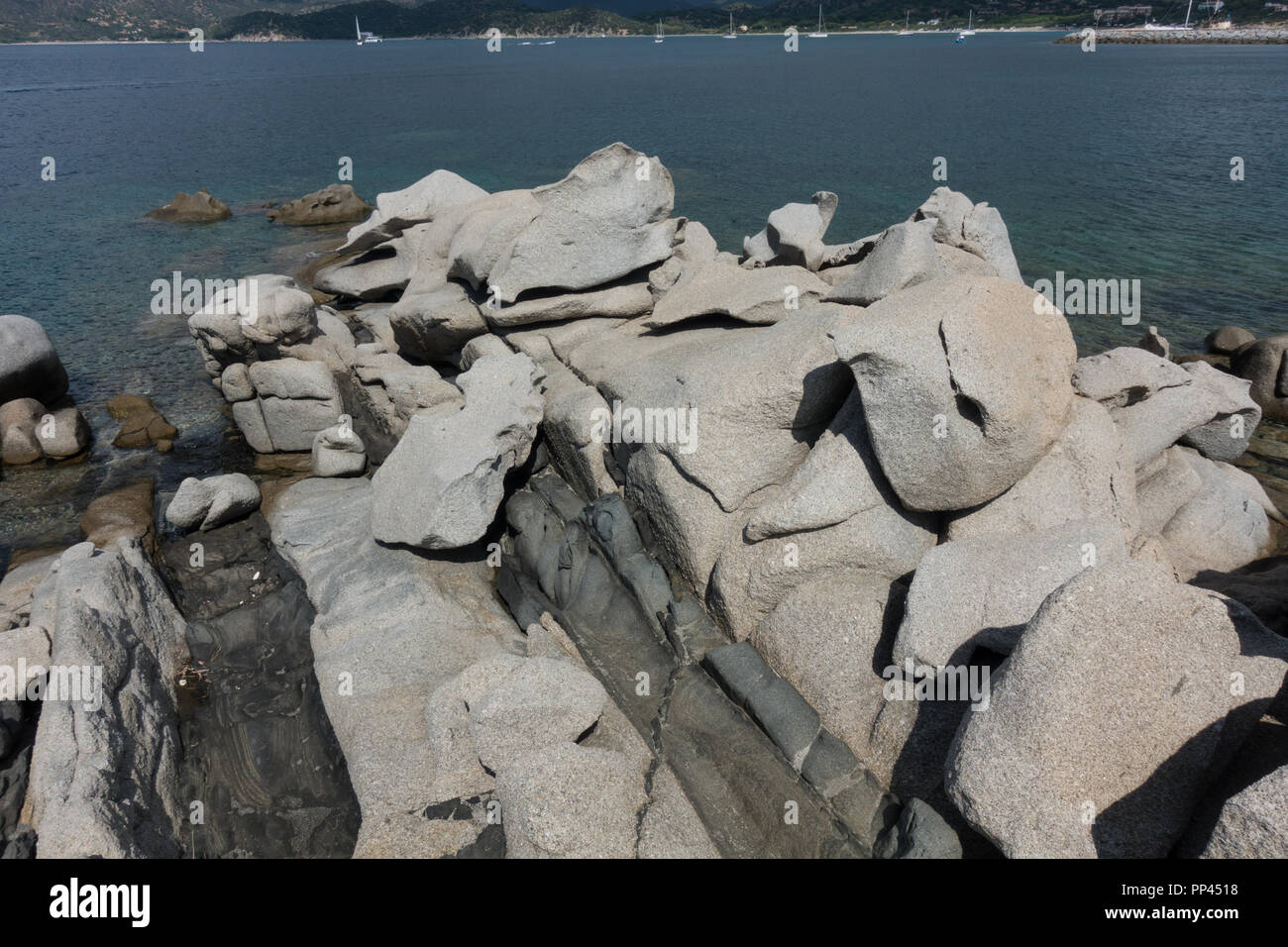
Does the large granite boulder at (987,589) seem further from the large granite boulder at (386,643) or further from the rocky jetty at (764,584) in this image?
the large granite boulder at (386,643)

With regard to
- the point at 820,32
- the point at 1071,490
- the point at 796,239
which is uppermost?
the point at 820,32

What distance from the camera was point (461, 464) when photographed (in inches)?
368

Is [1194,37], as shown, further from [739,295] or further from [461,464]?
[461,464]

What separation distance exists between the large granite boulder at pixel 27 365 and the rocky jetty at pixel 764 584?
276 inches

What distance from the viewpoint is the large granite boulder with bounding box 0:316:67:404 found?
15250 mm

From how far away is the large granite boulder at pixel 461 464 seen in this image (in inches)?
361

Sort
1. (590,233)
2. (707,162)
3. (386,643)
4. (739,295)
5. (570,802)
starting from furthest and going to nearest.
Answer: (707,162), (590,233), (739,295), (386,643), (570,802)

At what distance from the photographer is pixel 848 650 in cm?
734

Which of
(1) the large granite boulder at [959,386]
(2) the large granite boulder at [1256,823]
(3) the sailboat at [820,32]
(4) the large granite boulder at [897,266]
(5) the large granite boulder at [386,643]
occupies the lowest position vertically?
(5) the large granite boulder at [386,643]

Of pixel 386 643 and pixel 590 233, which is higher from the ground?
pixel 590 233

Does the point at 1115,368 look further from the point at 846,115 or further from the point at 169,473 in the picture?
the point at 846,115

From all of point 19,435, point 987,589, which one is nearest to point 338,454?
point 19,435

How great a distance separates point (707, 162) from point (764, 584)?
33920 millimetres

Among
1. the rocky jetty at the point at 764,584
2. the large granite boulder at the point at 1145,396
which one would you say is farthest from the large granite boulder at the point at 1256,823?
the large granite boulder at the point at 1145,396
